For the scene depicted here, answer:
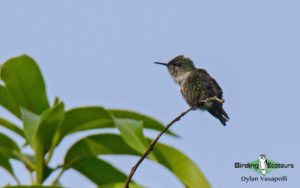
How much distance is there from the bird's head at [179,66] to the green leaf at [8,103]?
2.38 metres

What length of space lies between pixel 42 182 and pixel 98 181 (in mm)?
546

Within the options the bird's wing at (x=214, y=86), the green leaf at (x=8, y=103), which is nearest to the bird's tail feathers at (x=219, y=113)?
the bird's wing at (x=214, y=86)

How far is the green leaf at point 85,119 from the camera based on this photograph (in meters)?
4.00

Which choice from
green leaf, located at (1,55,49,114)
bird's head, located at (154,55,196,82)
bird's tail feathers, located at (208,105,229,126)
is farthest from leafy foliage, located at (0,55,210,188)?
bird's head, located at (154,55,196,82)

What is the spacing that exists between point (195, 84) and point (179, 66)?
2.26 feet

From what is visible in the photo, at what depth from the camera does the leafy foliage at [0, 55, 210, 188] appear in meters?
4.07

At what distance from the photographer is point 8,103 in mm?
4344

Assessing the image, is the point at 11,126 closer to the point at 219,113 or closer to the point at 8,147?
the point at 8,147

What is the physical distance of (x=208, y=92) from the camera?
5.72 meters

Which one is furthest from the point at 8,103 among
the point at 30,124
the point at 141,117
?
the point at 141,117

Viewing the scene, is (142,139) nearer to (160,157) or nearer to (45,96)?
(160,157)

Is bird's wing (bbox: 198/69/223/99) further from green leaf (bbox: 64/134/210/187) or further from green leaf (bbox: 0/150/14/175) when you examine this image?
green leaf (bbox: 0/150/14/175)

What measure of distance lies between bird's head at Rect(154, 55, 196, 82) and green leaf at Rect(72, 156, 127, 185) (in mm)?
2142

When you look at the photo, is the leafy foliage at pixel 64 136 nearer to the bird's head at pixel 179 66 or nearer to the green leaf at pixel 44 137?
the green leaf at pixel 44 137
